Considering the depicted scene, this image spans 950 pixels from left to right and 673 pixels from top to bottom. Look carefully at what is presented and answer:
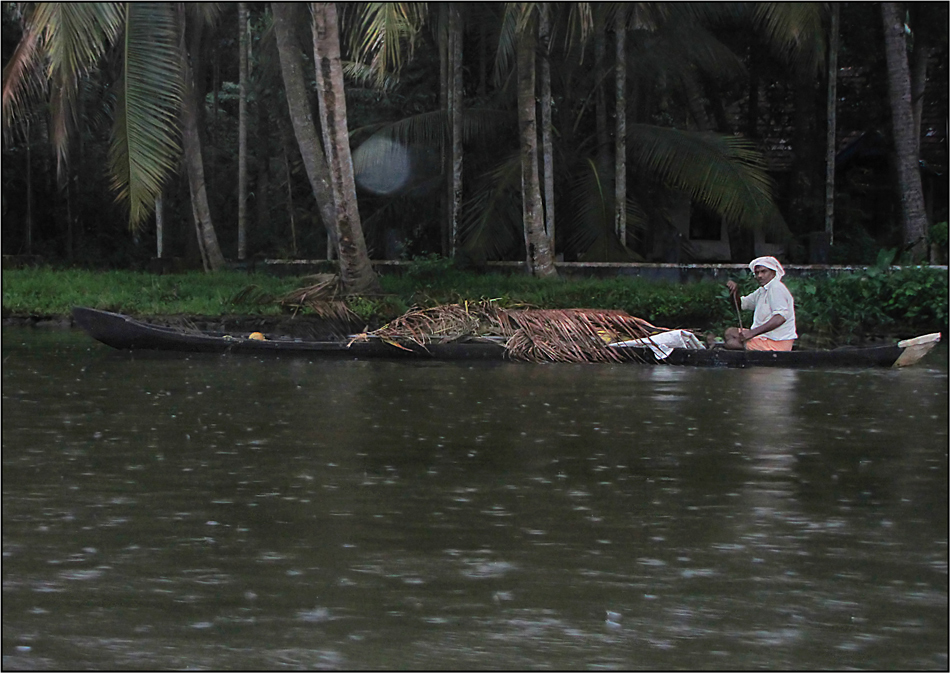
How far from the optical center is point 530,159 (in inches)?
643

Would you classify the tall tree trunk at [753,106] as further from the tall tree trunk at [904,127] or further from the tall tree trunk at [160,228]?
the tall tree trunk at [160,228]

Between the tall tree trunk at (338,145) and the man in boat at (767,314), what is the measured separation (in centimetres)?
542

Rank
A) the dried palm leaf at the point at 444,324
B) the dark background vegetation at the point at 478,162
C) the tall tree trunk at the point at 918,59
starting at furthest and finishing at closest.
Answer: the dark background vegetation at the point at 478,162, the tall tree trunk at the point at 918,59, the dried palm leaf at the point at 444,324

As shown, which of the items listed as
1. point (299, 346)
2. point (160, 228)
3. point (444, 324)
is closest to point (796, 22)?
point (444, 324)

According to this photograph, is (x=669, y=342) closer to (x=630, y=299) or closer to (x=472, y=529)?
(x=630, y=299)

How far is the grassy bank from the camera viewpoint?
52.4 ft

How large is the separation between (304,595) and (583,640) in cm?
120

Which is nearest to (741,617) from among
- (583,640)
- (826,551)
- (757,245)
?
(583,640)

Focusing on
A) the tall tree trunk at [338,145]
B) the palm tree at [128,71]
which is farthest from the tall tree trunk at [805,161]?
the palm tree at [128,71]

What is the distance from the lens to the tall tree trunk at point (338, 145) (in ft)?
49.2

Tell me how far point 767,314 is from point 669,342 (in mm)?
1112

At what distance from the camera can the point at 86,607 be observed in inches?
195

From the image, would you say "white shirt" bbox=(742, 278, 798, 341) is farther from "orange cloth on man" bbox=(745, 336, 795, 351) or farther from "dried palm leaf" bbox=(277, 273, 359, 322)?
"dried palm leaf" bbox=(277, 273, 359, 322)

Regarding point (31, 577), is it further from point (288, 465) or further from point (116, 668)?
point (288, 465)
